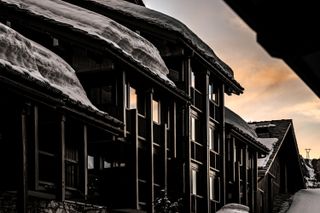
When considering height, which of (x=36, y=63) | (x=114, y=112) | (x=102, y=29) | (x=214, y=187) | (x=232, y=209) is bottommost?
(x=232, y=209)

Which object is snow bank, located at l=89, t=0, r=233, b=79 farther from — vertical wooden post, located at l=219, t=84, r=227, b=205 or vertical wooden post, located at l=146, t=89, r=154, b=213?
vertical wooden post, located at l=146, t=89, r=154, b=213

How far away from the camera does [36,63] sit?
19297mm

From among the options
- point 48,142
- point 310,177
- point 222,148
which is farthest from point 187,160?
point 310,177

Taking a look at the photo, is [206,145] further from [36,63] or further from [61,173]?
[61,173]

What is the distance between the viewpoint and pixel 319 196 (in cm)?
4028

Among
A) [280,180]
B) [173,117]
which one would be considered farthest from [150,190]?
[280,180]

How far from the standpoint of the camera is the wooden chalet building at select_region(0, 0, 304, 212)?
57.5ft

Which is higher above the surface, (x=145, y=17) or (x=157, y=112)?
(x=145, y=17)

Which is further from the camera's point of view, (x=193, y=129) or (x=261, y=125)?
(x=261, y=125)

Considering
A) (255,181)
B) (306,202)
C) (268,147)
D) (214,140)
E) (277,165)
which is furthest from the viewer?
(277,165)

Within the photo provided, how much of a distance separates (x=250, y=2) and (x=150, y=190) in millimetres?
21342

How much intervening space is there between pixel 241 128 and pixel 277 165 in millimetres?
10514


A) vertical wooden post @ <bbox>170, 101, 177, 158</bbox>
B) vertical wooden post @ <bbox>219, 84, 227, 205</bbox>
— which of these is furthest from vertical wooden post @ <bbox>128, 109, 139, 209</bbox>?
vertical wooden post @ <bbox>219, 84, 227, 205</bbox>

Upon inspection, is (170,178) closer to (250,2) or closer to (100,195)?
(100,195)
